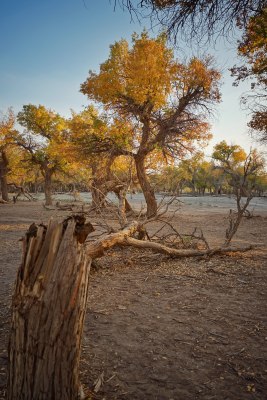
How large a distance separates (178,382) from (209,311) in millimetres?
1637

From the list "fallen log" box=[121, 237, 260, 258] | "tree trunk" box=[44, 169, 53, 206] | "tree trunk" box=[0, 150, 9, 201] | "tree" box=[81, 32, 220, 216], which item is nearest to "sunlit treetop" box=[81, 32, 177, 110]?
"tree" box=[81, 32, 220, 216]

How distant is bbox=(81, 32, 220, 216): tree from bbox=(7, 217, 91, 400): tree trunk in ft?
42.9

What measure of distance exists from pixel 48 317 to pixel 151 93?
1406 cm

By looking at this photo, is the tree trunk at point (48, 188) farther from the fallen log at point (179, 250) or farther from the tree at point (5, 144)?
the fallen log at point (179, 250)

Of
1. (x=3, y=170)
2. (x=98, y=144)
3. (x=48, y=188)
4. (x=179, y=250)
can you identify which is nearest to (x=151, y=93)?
(x=98, y=144)

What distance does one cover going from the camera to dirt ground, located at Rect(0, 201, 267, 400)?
2.44 metres

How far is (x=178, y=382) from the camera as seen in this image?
248 cm

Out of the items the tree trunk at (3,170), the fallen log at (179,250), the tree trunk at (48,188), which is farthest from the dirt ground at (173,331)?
the tree trunk at (3,170)

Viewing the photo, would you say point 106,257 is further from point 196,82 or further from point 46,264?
point 196,82

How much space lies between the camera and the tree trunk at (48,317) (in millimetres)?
1790

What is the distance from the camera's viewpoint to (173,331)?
11.1 ft

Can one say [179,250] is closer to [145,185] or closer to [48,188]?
[145,185]

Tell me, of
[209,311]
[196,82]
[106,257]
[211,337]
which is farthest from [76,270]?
[196,82]

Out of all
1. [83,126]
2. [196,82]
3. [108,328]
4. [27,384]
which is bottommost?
[108,328]
